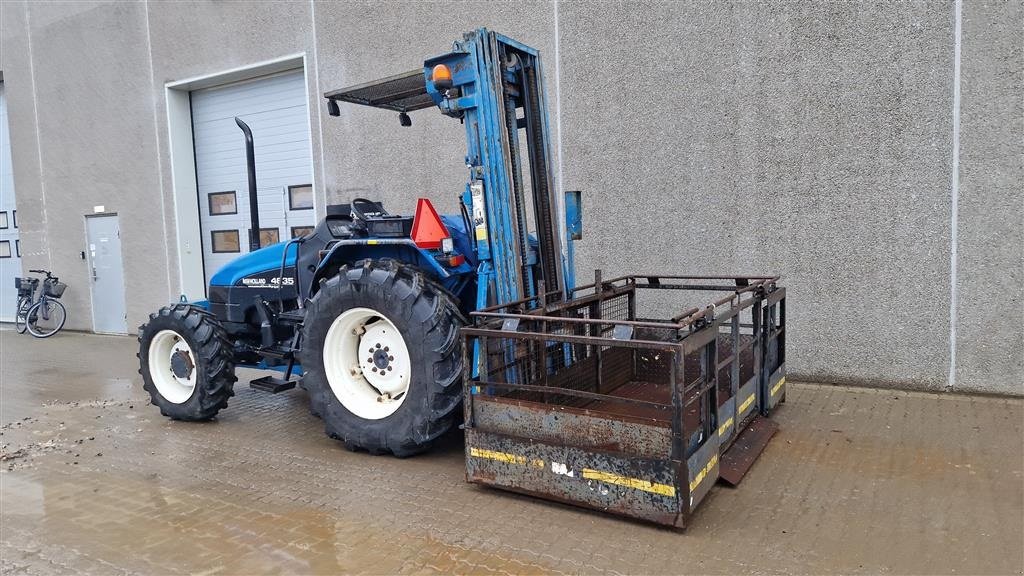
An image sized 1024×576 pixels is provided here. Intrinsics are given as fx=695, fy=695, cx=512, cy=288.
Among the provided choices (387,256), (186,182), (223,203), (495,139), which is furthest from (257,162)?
(495,139)

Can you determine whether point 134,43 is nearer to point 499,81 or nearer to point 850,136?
point 499,81

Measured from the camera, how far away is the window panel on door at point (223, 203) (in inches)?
452

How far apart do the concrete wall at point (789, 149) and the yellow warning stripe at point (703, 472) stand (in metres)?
3.49

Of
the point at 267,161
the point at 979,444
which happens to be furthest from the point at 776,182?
the point at 267,161

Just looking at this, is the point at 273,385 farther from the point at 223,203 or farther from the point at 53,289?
the point at 53,289

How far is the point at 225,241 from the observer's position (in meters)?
11.7

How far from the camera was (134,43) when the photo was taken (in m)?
11.8

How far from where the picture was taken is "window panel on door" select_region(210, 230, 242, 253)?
11523mm

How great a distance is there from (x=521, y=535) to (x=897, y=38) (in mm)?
5681

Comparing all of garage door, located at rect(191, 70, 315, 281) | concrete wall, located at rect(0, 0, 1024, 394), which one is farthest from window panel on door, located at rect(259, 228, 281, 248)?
concrete wall, located at rect(0, 0, 1024, 394)

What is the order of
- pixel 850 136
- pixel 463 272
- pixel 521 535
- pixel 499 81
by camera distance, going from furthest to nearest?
1. pixel 850 136
2. pixel 463 272
3. pixel 499 81
4. pixel 521 535

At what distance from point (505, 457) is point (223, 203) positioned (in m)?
9.20

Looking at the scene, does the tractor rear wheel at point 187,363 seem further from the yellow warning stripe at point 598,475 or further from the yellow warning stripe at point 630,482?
the yellow warning stripe at point 630,482

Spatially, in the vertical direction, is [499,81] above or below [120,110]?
below
